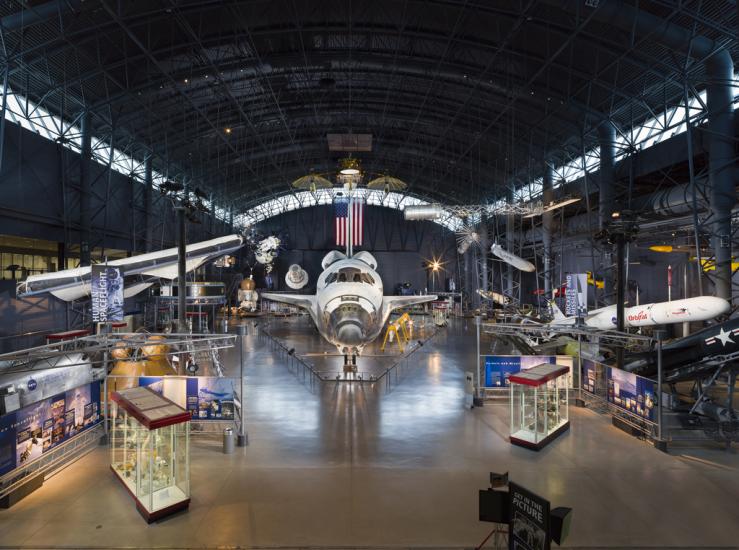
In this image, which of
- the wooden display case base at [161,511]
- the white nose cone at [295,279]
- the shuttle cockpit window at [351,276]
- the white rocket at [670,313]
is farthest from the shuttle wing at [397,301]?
the white nose cone at [295,279]

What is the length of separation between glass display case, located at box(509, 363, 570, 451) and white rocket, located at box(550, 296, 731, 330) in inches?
188

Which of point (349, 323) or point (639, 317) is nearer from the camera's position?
point (349, 323)

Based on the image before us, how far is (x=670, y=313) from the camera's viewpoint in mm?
15102

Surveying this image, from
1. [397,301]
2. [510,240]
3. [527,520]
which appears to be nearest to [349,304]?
[397,301]

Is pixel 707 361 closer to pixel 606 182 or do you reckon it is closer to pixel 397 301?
pixel 397 301

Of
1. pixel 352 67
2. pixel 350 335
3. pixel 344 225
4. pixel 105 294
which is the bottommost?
pixel 350 335

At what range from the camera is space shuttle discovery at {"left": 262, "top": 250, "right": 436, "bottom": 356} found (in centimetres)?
1623

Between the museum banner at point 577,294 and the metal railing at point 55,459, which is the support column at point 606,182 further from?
the metal railing at point 55,459

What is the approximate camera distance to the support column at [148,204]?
33406 mm

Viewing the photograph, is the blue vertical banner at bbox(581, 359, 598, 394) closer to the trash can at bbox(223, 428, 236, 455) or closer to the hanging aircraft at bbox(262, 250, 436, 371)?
the hanging aircraft at bbox(262, 250, 436, 371)

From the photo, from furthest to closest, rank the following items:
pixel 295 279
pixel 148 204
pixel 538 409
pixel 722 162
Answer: pixel 295 279 → pixel 148 204 → pixel 722 162 → pixel 538 409

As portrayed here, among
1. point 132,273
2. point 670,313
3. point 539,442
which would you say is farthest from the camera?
point 132,273

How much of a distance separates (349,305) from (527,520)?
40.5 feet

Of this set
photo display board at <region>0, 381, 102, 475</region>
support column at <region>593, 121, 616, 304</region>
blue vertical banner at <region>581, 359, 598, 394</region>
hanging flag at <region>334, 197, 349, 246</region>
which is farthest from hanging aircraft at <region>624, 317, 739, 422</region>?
hanging flag at <region>334, 197, 349, 246</region>
